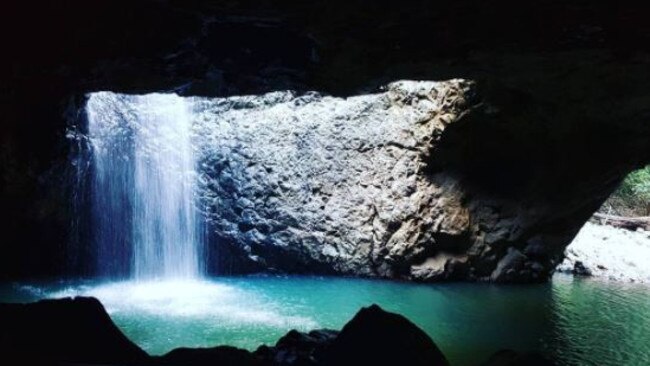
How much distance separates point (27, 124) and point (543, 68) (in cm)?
934

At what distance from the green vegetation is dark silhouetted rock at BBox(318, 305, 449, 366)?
22660mm

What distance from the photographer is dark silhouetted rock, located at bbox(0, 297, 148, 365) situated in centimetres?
367

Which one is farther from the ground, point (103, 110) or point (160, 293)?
point (103, 110)

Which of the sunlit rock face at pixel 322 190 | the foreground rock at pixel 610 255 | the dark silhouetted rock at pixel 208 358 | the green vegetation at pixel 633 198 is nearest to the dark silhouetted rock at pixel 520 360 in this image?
the dark silhouetted rock at pixel 208 358

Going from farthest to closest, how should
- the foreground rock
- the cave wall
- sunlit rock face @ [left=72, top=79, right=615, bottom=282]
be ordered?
the foreground rock, sunlit rock face @ [left=72, top=79, right=615, bottom=282], the cave wall

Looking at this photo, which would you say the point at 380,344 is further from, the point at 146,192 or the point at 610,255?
the point at 610,255

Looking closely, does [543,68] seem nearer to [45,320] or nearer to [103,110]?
[45,320]

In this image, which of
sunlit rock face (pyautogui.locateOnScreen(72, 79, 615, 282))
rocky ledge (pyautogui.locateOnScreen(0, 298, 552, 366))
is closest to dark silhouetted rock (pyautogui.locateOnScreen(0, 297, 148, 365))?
rocky ledge (pyautogui.locateOnScreen(0, 298, 552, 366))

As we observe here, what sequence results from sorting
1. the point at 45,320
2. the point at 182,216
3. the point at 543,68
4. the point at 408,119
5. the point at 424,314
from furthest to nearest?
the point at 182,216 < the point at 408,119 < the point at 424,314 < the point at 543,68 < the point at 45,320

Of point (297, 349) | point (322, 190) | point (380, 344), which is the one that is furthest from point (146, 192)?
point (380, 344)

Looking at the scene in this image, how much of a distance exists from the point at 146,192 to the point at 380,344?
12.7 metres

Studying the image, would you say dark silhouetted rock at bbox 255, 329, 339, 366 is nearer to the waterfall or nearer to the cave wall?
the cave wall

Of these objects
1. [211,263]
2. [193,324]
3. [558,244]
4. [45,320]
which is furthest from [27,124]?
[558,244]

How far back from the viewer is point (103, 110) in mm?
14461
